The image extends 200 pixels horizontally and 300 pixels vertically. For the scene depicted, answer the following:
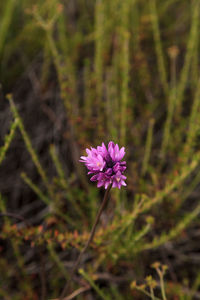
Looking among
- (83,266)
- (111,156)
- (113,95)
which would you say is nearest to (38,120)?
(113,95)

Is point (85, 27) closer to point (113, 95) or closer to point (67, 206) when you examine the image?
point (113, 95)

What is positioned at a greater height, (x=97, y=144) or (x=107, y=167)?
(x=97, y=144)

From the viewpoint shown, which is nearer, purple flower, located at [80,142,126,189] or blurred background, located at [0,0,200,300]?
purple flower, located at [80,142,126,189]

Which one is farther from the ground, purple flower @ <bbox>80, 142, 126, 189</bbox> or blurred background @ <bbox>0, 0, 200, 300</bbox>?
blurred background @ <bbox>0, 0, 200, 300</bbox>

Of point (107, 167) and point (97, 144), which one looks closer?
point (107, 167)

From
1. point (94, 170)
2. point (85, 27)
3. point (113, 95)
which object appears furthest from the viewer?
point (85, 27)
